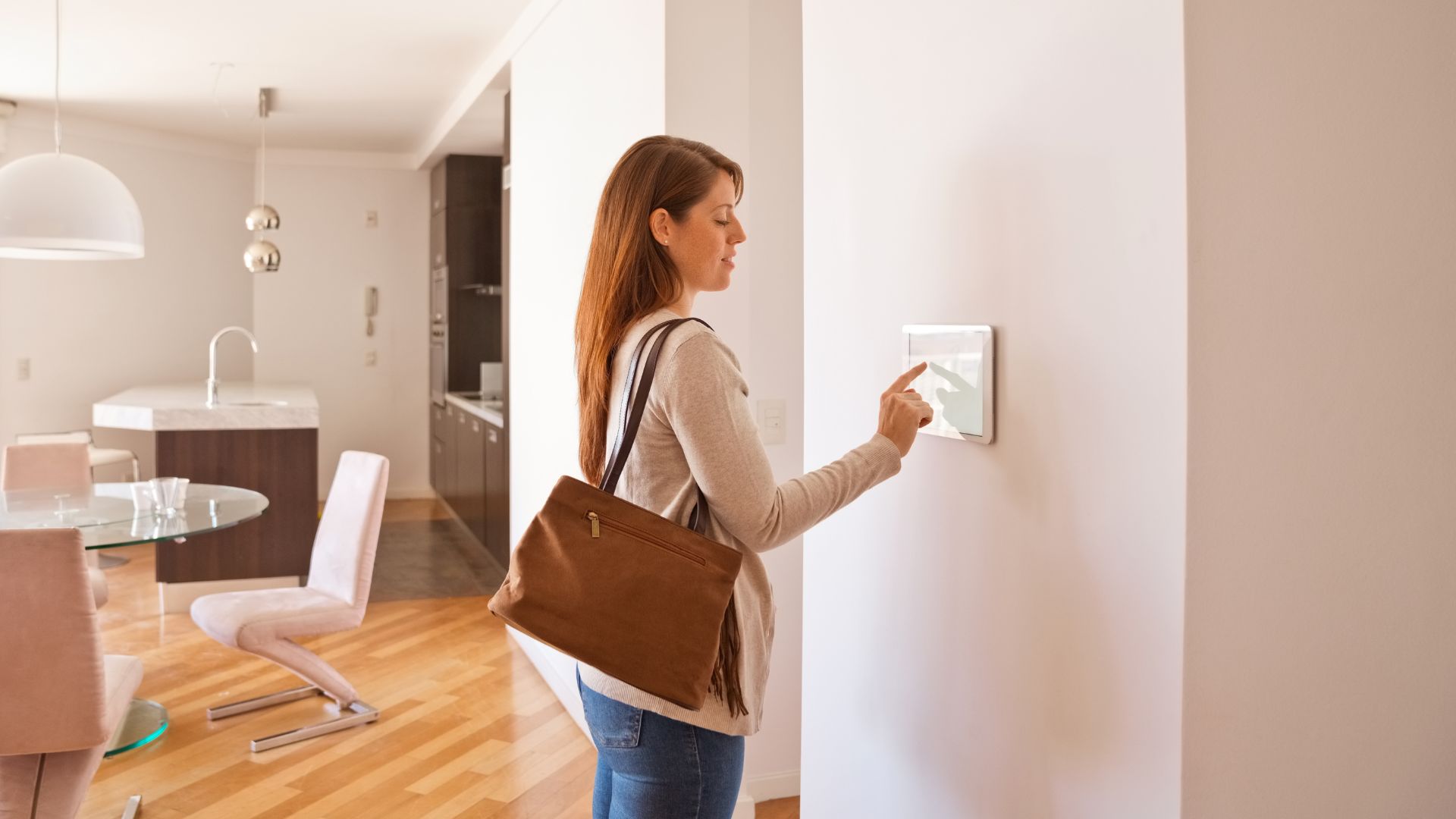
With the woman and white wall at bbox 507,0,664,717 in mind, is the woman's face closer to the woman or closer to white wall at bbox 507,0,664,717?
the woman

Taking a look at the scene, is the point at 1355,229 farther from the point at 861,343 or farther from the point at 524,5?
the point at 524,5

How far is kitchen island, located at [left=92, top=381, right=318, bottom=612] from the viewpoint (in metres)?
4.76

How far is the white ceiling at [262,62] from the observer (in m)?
4.23

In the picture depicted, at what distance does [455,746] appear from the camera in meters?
3.21

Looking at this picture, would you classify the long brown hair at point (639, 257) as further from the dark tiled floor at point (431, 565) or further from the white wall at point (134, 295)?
the white wall at point (134, 295)

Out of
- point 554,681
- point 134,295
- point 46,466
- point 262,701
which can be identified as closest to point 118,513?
point 262,701

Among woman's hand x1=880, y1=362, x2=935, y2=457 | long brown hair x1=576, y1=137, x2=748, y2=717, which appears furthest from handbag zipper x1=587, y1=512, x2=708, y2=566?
woman's hand x1=880, y1=362, x2=935, y2=457

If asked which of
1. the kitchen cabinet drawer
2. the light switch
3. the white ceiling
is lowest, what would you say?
the kitchen cabinet drawer

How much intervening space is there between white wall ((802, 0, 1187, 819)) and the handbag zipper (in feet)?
1.27

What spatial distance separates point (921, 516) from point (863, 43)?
2.27ft

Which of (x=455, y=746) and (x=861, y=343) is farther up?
(x=861, y=343)

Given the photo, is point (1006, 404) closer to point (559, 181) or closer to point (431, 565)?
point (559, 181)

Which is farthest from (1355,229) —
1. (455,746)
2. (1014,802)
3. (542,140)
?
(542,140)

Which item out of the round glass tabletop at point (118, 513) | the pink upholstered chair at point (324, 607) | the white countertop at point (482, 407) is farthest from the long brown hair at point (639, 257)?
the white countertop at point (482, 407)
